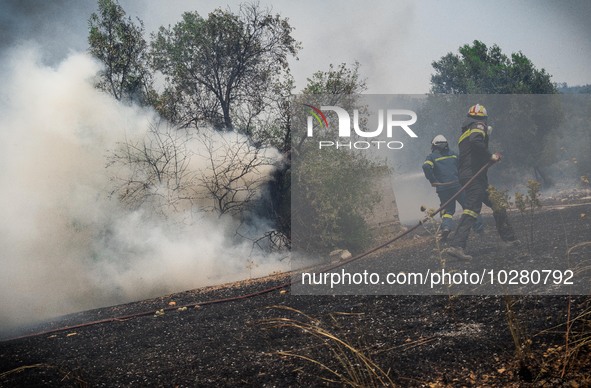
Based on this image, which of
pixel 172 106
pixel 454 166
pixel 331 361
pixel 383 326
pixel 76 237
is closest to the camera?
pixel 331 361

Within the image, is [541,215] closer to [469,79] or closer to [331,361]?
[331,361]

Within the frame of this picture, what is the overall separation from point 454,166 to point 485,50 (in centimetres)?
1744

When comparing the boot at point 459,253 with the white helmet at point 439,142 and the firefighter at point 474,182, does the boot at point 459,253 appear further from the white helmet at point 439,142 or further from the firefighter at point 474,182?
the white helmet at point 439,142

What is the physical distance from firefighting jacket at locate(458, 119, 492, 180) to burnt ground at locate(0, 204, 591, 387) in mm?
1482

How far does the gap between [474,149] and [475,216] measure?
3.99ft

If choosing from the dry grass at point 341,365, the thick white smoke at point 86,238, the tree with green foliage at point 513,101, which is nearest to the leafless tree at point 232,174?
the thick white smoke at point 86,238

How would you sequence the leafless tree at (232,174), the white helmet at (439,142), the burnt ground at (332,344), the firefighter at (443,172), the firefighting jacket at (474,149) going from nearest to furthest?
the burnt ground at (332,344)
the firefighting jacket at (474,149)
the firefighter at (443,172)
the white helmet at (439,142)
the leafless tree at (232,174)

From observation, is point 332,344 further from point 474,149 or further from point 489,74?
point 489,74

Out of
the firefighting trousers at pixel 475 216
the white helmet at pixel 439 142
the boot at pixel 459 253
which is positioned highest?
the white helmet at pixel 439 142

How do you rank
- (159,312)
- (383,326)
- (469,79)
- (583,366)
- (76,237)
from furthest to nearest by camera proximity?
(469,79)
(76,237)
(159,312)
(383,326)
(583,366)

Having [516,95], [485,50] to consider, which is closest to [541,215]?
[516,95]

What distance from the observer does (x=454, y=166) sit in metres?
11.8

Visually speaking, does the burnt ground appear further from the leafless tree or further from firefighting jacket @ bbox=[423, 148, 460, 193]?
the leafless tree

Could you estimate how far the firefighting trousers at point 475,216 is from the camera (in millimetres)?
10117
